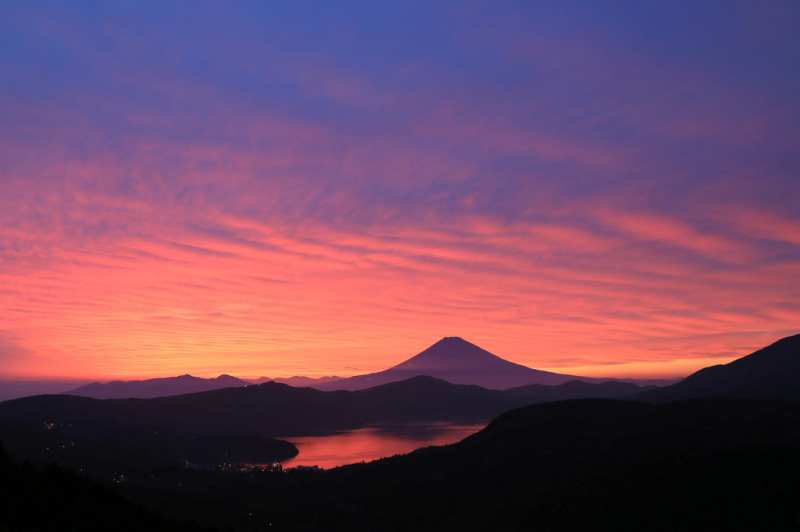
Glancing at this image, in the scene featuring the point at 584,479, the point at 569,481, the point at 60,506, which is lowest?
the point at 569,481

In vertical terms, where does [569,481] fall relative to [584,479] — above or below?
below

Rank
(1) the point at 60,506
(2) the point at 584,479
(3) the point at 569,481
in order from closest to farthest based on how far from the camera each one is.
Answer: (1) the point at 60,506 < (2) the point at 584,479 < (3) the point at 569,481

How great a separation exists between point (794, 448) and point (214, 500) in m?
76.0

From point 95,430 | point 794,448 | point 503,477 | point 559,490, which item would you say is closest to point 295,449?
point 95,430

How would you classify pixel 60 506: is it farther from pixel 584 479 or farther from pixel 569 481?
pixel 584 479

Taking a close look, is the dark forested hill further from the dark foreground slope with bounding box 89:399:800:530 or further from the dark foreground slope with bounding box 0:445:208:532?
the dark foreground slope with bounding box 0:445:208:532

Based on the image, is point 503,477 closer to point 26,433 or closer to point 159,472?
point 159,472

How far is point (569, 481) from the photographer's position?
69.4 m

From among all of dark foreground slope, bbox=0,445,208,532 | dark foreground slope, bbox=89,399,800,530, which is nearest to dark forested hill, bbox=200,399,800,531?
dark foreground slope, bbox=89,399,800,530

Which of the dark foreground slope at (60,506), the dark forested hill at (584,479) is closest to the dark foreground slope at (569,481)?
the dark forested hill at (584,479)

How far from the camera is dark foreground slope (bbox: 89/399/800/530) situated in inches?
2243

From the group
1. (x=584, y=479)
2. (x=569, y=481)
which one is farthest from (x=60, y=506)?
(x=584, y=479)

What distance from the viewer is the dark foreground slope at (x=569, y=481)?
57.0 m

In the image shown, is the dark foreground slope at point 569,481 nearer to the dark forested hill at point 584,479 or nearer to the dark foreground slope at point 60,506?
the dark forested hill at point 584,479
